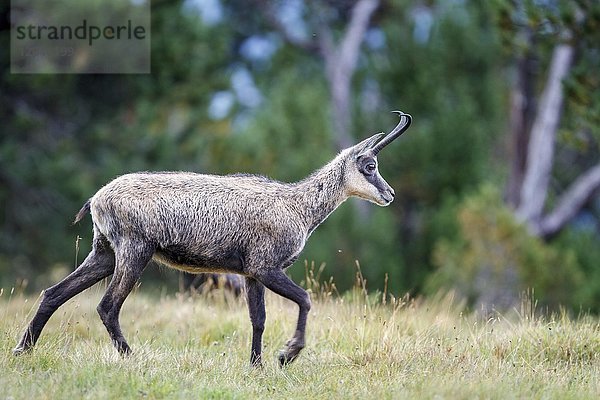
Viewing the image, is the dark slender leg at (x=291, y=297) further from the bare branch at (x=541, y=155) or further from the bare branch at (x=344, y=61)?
the bare branch at (x=344, y=61)

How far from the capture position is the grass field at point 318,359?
7.64m

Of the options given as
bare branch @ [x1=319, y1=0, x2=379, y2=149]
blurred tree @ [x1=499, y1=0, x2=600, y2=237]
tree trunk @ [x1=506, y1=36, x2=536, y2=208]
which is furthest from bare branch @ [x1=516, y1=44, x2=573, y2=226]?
bare branch @ [x1=319, y1=0, x2=379, y2=149]

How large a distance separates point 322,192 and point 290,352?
163 cm

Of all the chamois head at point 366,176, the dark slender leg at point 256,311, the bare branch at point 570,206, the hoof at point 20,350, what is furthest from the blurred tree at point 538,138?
the hoof at point 20,350

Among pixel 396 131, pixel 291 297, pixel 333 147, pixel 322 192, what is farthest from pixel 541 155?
pixel 291 297

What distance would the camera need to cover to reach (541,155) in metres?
25.1

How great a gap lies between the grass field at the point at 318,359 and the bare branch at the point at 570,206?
14.1 meters

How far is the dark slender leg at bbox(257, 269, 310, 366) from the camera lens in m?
8.86

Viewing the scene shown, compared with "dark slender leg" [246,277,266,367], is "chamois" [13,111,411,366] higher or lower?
higher

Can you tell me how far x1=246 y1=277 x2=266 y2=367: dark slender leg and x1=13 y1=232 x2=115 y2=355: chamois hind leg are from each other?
4.17 ft

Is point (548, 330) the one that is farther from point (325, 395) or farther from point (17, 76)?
point (17, 76)

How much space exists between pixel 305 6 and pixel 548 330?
22.6 meters

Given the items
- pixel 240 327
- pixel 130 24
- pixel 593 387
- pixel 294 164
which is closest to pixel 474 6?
pixel 294 164

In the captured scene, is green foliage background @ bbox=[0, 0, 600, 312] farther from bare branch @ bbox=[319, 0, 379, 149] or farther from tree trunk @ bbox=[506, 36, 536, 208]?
tree trunk @ bbox=[506, 36, 536, 208]
